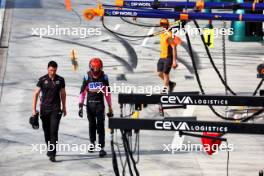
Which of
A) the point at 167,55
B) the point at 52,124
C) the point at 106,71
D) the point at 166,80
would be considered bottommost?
the point at 52,124

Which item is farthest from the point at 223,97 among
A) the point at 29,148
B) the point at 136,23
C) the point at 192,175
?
the point at 136,23

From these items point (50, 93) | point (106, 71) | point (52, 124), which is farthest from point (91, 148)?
point (106, 71)

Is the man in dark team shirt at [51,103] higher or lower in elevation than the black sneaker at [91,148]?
higher

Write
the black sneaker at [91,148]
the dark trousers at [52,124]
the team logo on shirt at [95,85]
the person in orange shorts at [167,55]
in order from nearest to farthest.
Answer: the dark trousers at [52,124], the team logo on shirt at [95,85], the black sneaker at [91,148], the person in orange shorts at [167,55]

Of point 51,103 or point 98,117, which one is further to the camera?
point 98,117

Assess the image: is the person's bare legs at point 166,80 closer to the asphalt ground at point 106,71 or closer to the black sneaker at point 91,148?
the asphalt ground at point 106,71

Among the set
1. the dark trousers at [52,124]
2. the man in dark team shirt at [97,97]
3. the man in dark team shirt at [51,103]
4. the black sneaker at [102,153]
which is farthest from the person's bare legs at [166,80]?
the dark trousers at [52,124]

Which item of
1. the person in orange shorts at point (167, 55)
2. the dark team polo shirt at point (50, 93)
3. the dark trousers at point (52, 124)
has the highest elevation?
the person in orange shorts at point (167, 55)

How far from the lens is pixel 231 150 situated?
1480 centimetres

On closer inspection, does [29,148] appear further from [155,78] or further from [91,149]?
[155,78]

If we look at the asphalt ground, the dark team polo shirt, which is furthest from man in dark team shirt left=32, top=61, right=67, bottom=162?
the asphalt ground

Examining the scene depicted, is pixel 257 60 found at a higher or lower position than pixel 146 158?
higher

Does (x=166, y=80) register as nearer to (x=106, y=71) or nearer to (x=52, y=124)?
(x=106, y=71)

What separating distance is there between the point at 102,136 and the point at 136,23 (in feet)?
43.8
